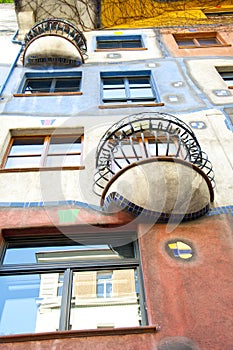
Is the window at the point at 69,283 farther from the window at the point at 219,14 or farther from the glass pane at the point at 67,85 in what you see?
the window at the point at 219,14

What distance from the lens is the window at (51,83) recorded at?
36.8ft

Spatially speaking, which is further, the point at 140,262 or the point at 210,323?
the point at 140,262

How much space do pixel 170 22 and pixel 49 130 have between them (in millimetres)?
10003

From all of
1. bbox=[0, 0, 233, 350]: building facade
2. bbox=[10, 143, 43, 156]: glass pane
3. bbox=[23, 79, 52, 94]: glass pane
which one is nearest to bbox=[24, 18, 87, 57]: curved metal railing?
bbox=[23, 79, 52, 94]: glass pane

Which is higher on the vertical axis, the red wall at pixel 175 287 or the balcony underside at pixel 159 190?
the balcony underside at pixel 159 190

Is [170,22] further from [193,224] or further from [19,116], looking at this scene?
[193,224]

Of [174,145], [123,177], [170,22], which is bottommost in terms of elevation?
[123,177]

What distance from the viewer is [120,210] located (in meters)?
6.10

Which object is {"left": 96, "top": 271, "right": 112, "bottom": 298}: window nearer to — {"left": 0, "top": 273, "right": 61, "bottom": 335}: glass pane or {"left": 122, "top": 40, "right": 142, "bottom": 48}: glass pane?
{"left": 0, "top": 273, "right": 61, "bottom": 335}: glass pane

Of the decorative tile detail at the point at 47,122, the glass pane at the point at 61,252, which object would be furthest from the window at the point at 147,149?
the glass pane at the point at 61,252

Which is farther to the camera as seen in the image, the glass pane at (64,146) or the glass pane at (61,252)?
the glass pane at (64,146)

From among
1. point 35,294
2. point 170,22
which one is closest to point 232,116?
point 35,294

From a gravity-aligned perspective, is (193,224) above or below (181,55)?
below

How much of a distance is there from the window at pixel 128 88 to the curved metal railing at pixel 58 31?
1.97 metres
